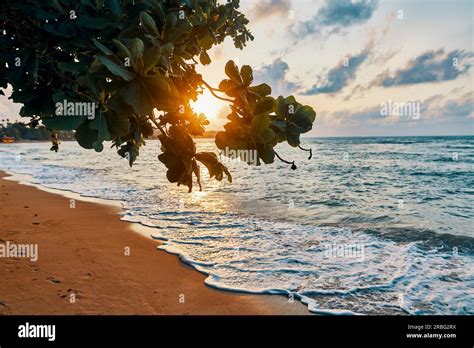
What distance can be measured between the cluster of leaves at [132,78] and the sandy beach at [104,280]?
3.01 metres

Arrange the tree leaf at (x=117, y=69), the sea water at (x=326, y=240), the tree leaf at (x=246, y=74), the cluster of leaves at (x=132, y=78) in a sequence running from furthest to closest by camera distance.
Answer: the sea water at (x=326, y=240) → the tree leaf at (x=246, y=74) → the cluster of leaves at (x=132, y=78) → the tree leaf at (x=117, y=69)

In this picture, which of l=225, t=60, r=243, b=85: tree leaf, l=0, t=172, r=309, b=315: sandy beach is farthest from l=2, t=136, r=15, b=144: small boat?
l=225, t=60, r=243, b=85: tree leaf

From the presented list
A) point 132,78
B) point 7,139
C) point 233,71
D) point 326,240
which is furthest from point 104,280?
point 7,139

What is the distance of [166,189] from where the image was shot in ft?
54.0

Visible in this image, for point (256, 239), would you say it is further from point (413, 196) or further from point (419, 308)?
point (413, 196)

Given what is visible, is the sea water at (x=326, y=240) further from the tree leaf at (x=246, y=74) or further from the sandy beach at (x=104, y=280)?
the tree leaf at (x=246, y=74)

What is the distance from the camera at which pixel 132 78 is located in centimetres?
129

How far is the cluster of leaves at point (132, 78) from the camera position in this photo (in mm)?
1367

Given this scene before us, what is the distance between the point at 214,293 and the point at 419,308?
2.87m

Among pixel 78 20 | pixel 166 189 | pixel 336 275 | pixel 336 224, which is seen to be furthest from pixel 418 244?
pixel 166 189

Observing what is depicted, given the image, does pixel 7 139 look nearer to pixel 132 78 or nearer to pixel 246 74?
pixel 246 74

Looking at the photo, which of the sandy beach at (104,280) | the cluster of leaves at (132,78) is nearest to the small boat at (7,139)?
the sandy beach at (104,280)

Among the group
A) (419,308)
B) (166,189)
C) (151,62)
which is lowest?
(419,308)

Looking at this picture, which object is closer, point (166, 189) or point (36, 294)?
point (36, 294)
